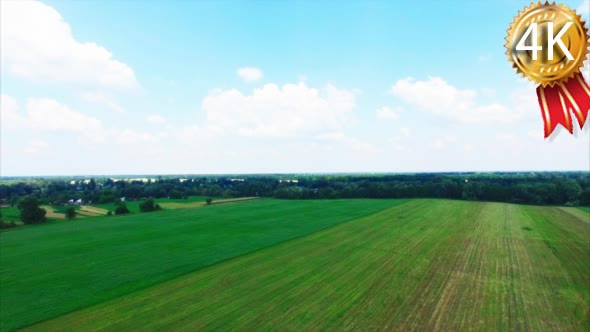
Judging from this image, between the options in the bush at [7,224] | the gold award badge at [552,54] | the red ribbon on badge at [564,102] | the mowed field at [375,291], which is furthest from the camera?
the bush at [7,224]

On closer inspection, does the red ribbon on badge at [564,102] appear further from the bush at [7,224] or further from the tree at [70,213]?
the tree at [70,213]

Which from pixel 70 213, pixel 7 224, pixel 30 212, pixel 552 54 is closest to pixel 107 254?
pixel 7 224

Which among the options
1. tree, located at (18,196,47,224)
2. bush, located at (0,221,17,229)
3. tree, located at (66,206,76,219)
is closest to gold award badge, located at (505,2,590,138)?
bush, located at (0,221,17,229)

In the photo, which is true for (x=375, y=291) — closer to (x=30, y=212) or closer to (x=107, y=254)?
(x=107, y=254)

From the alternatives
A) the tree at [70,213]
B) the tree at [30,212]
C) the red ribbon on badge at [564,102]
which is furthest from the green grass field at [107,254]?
the red ribbon on badge at [564,102]

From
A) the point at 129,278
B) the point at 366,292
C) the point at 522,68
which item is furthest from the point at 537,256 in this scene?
the point at 129,278

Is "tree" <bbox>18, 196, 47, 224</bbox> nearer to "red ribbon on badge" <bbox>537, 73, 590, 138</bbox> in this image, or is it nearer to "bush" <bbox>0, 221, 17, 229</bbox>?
"bush" <bbox>0, 221, 17, 229</bbox>
